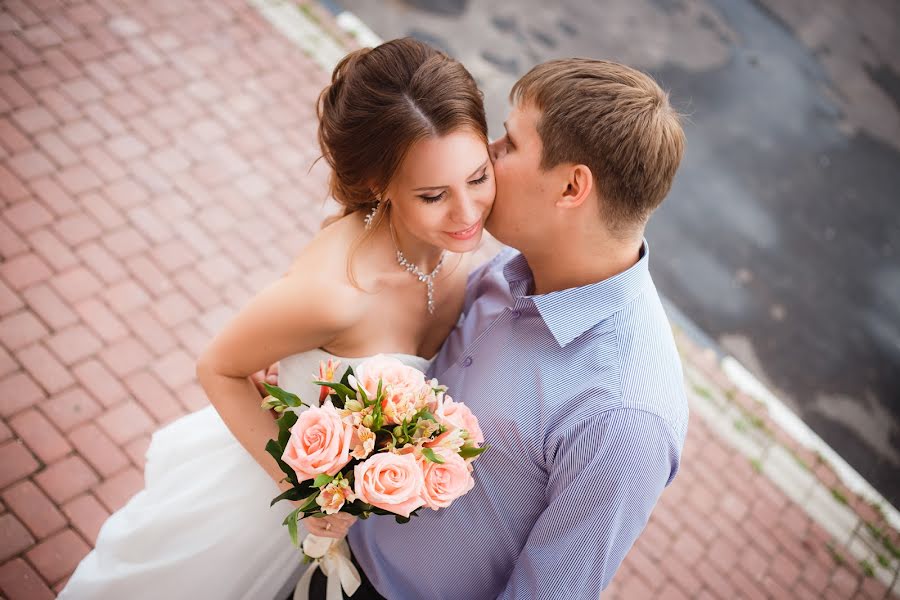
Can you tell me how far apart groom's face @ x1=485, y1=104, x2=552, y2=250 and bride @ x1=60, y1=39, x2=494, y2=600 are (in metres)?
0.07

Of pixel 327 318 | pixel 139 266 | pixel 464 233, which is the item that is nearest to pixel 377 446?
pixel 327 318

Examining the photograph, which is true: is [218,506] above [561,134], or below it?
below

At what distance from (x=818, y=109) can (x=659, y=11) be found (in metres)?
2.51

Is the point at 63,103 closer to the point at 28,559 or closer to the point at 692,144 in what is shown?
the point at 28,559

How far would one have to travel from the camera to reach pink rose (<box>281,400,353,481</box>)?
1860 millimetres

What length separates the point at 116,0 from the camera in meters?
6.46

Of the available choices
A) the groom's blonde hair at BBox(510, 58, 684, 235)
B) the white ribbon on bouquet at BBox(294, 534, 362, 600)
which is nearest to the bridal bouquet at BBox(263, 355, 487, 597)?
the white ribbon on bouquet at BBox(294, 534, 362, 600)

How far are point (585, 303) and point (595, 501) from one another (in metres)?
0.64

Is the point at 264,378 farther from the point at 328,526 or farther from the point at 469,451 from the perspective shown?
the point at 469,451

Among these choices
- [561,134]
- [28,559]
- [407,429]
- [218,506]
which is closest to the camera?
→ [407,429]

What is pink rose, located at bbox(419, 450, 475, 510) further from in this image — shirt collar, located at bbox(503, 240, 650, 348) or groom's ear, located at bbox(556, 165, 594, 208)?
groom's ear, located at bbox(556, 165, 594, 208)

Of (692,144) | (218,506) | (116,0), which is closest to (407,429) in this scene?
(218,506)

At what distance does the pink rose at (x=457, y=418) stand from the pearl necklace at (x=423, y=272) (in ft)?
2.80

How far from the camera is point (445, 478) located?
1.92m
